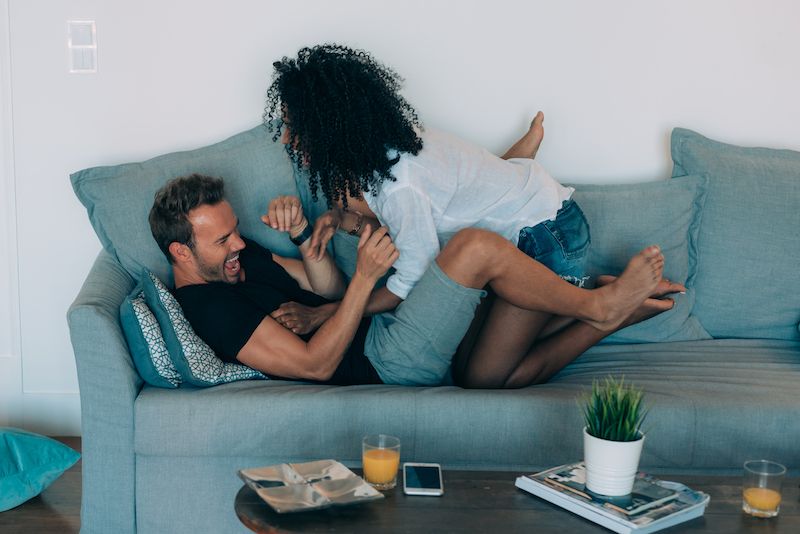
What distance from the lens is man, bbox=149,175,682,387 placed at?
221 centimetres

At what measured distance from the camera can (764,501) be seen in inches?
62.4

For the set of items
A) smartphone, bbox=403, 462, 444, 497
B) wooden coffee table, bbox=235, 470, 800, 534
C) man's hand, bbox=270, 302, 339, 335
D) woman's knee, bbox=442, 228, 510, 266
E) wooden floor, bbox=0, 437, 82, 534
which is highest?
woman's knee, bbox=442, 228, 510, 266

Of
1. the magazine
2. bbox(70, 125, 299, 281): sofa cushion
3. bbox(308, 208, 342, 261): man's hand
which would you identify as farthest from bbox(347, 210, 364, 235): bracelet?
the magazine

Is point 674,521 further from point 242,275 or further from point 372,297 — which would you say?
point 242,275

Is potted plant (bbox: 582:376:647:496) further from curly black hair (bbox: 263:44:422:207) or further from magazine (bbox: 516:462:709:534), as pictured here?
curly black hair (bbox: 263:44:422:207)

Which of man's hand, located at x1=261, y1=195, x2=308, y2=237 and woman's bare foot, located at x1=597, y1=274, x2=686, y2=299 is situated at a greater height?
man's hand, located at x1=261, y1=195, x2=308, y2=237

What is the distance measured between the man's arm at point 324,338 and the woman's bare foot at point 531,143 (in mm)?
794

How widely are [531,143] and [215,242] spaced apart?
108 centimetres

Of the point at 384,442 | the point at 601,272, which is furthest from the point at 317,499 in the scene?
the point at 601,272

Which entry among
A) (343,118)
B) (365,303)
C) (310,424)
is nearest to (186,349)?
(310,424)

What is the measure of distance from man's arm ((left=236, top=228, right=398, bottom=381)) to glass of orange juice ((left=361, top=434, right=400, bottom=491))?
59cm

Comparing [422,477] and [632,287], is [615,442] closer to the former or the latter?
[422,477]

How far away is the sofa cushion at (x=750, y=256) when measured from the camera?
280cm

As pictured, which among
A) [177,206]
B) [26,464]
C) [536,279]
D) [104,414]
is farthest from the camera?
[26,464]
